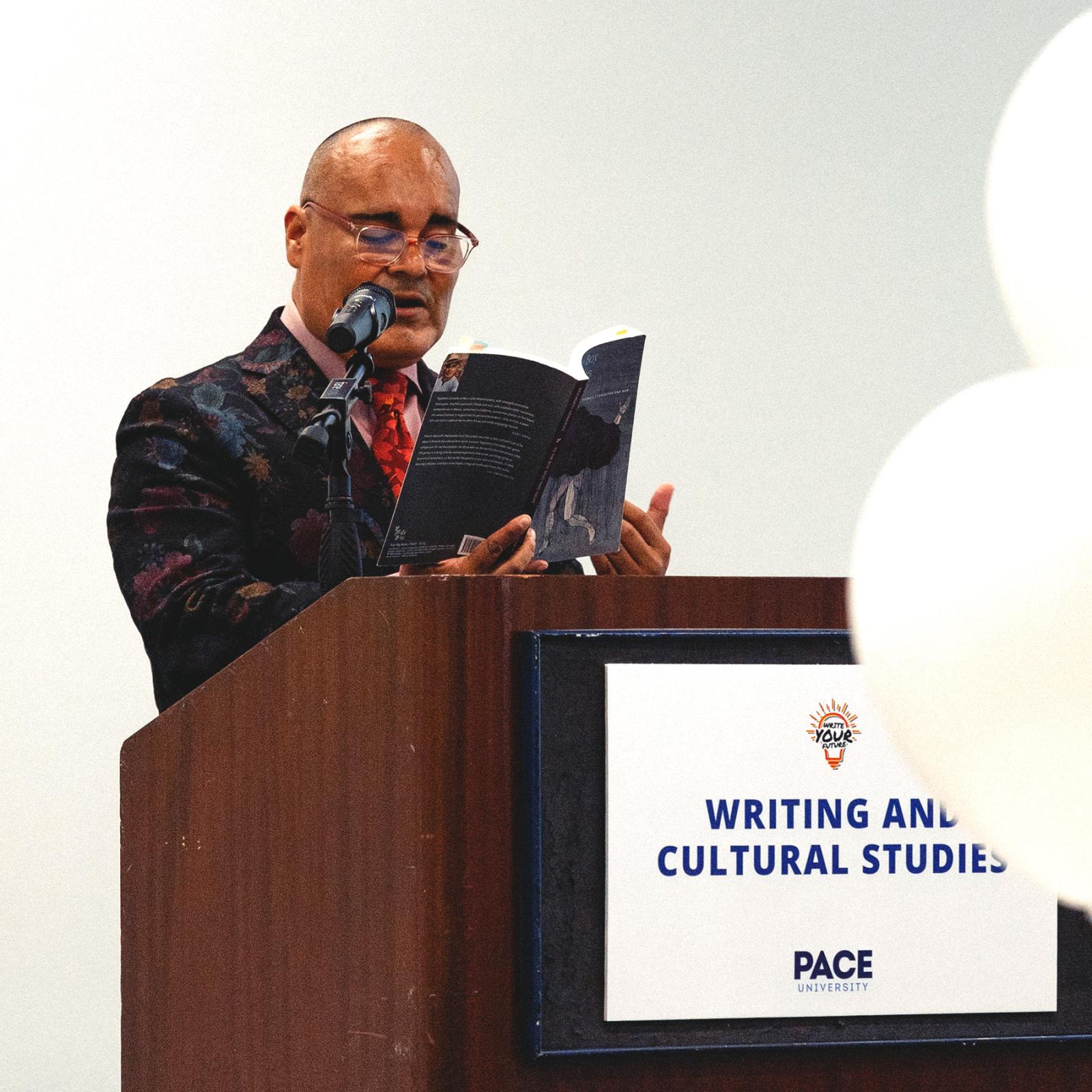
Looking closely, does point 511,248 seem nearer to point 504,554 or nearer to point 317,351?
point 317,351

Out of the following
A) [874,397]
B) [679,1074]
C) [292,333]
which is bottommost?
[679,1074]

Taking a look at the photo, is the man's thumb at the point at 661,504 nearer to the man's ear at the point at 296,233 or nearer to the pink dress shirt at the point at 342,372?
the pink dress shirt at the point at 342,372

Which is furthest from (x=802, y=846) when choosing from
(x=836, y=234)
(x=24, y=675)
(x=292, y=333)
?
(x=836, y=234)

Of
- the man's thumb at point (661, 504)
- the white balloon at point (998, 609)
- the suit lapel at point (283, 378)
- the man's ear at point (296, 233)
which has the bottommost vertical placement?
the white balloon at point (998, 609)

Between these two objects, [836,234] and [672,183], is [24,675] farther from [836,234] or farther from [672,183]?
[836,234]

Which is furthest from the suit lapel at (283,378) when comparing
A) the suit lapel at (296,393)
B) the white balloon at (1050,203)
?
the white balloon at (1050,203)

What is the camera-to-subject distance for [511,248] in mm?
3051

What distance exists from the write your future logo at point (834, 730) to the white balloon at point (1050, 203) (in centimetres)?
58

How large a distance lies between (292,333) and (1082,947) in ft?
3.73

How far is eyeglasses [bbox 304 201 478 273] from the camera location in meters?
1.95

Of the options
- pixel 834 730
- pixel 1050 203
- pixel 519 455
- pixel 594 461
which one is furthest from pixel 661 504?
pixel 1050 203

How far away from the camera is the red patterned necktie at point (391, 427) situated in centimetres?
193

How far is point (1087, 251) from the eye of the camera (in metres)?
0.69

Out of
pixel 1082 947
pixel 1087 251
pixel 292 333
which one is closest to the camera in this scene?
pixel 1087 251
